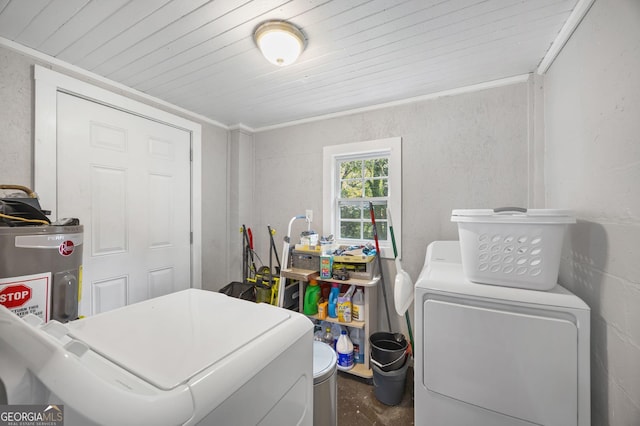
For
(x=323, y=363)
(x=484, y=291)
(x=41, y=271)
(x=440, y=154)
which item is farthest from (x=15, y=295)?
(x=440, y=154)

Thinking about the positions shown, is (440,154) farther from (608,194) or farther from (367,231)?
(608,194)

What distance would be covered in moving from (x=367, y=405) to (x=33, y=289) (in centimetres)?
195

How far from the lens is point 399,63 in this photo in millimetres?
1757

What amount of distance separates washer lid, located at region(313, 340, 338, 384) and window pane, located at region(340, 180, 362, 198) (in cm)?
163

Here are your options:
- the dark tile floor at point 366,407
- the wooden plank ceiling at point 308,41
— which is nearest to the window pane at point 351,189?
the wooden plank ceiling at point 308,41

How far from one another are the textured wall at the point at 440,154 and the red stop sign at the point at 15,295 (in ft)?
6.98

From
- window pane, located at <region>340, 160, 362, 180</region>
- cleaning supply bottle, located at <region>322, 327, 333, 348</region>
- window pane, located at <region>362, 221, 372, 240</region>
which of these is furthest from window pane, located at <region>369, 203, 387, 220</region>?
cleaning supply bottle, located at <region>322, 327, 333, 348</region>

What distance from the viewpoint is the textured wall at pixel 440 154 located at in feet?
6.37

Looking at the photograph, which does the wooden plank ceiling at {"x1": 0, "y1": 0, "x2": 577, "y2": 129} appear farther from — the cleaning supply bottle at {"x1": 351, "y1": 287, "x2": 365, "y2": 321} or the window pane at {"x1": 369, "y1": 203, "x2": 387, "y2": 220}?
the cleaning supply bottle at {"x1": 351, "y1": 287, "x2": 365, "y2": 321}

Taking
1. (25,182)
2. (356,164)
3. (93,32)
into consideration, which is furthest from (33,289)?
(356,164)

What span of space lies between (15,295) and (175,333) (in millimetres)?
607

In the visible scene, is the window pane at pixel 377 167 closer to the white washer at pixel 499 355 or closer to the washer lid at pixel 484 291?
the washer lid at pixel 484 291

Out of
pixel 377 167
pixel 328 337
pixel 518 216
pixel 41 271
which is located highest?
pixel 377 167

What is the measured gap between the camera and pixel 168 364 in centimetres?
50
